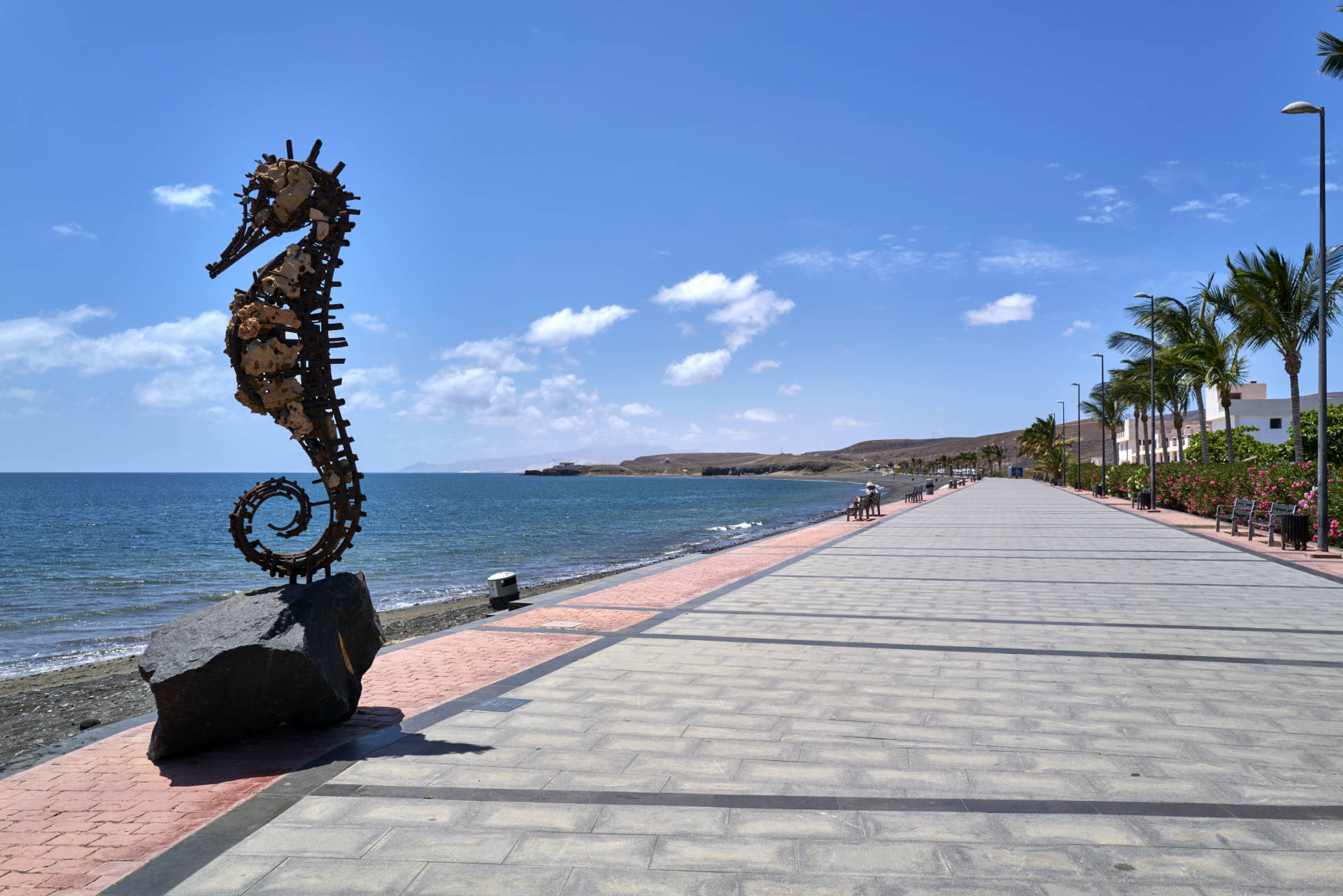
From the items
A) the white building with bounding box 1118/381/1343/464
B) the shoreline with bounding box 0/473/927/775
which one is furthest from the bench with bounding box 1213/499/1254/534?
the white building with bounding box 1118/381/1343/464

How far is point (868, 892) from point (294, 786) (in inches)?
130

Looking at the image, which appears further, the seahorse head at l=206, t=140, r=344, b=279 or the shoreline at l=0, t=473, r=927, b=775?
the shoreline at l=0, t=473, r=927, b=775

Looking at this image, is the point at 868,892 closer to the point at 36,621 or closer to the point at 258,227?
the point at 258,227

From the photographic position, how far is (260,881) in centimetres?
364

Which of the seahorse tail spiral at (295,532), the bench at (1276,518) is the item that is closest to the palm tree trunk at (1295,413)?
the bench at (1276,518)

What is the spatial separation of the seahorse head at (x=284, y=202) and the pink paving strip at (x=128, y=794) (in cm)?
357

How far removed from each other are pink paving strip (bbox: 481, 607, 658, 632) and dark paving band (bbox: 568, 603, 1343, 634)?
478mm

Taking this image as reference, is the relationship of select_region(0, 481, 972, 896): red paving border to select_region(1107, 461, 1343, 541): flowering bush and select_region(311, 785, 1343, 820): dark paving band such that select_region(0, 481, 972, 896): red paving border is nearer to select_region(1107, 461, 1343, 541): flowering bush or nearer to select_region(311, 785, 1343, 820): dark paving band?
select_region(311, 785, 1343, 820): dark paving band

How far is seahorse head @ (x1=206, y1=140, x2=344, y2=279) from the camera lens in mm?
6234

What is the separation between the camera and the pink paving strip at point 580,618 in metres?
9.91

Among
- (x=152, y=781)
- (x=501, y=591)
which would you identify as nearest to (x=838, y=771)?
(x=152, y=781)

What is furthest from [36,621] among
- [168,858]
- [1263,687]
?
[1263,687]

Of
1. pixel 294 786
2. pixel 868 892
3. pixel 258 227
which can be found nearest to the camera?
pixel 868 892

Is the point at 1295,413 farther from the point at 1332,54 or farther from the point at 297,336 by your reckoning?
the point at 297,336
